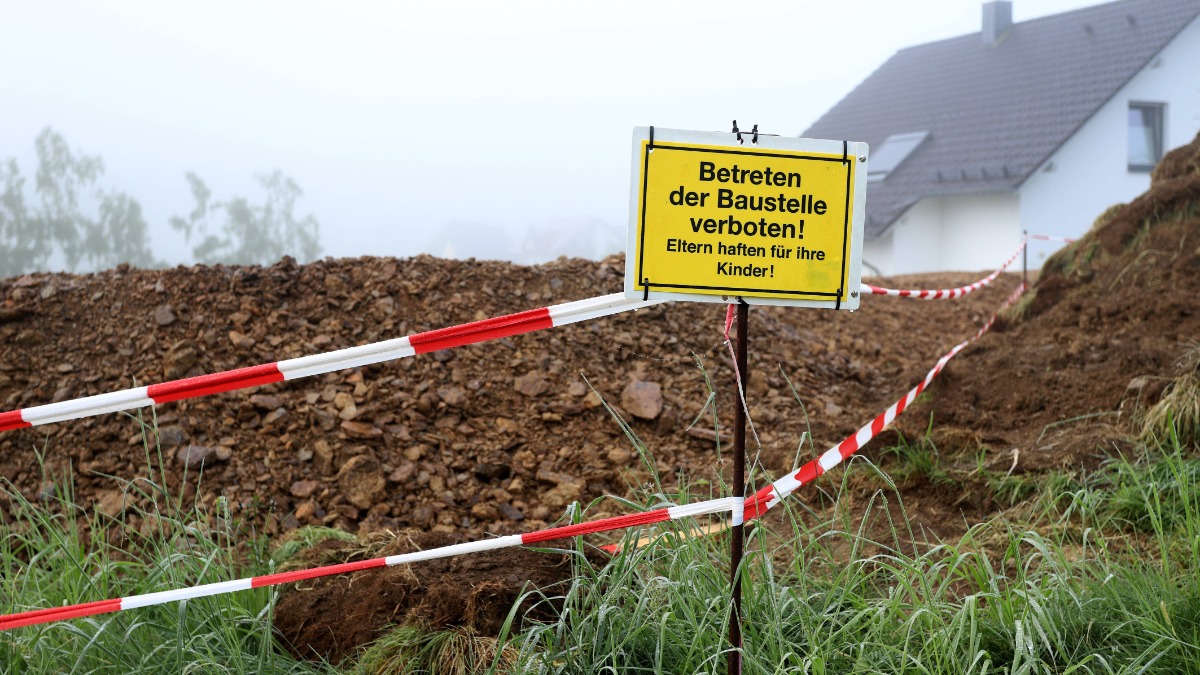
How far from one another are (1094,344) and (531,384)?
3.02m

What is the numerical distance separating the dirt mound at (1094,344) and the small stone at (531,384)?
187 cm

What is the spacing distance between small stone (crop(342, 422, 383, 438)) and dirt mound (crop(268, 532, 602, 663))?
185 cm

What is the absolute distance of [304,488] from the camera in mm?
4707

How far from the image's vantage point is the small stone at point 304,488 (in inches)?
184

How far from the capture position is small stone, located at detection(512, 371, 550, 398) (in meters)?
5.51

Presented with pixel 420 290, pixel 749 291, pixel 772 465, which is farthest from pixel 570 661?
pixel 420 290

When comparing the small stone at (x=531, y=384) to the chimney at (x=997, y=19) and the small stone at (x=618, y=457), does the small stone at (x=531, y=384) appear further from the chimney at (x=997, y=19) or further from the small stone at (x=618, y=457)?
the chimney at (x=997, y=19)

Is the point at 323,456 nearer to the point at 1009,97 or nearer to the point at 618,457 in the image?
the point at 618,457

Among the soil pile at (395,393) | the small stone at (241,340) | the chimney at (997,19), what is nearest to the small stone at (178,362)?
the soil pile at (395,393)

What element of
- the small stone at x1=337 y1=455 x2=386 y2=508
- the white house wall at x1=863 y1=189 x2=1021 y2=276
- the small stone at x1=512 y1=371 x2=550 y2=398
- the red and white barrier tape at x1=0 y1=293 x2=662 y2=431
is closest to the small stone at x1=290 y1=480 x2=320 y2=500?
the small stone at x1=337 y1=455 x2=386 y2=508

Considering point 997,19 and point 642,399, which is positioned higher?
point 997,19

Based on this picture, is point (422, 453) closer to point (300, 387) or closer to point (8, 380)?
point (300, 387)

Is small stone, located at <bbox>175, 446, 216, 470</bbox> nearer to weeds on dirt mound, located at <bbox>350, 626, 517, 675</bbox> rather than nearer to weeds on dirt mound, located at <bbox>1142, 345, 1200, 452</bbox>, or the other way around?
weeds on dirt mound, located at <bbox>350, 626, 517, 675</bbox>

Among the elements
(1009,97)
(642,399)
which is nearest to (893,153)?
(1009,97)
